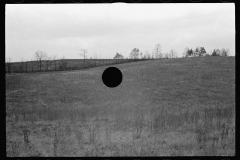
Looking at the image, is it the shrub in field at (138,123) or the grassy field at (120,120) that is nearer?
the grassy field at (120,120)

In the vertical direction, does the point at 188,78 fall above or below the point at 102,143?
above

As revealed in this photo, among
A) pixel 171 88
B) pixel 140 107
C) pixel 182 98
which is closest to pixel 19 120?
pixel 140 107

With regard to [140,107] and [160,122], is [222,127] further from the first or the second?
[140,107]

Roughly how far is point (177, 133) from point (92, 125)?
202 inches

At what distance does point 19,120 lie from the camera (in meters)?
12.0

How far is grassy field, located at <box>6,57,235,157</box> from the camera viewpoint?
7930mm

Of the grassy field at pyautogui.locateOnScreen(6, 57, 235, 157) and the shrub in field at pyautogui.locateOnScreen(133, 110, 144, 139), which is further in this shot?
the shrub in field at pyautogui.locateOnScreen(133, 110, 144, 139)

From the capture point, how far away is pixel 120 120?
11.6m

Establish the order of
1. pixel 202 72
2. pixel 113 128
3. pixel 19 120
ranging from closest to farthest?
1. pixel 113 128
2. pixel 19 120
3. pixel 202 72

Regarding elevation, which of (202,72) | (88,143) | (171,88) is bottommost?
(88,143)

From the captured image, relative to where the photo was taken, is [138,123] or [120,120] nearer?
[138,123]

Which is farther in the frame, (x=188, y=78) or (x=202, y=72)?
(x=202, y=72)

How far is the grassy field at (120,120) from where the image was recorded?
7930 mm
